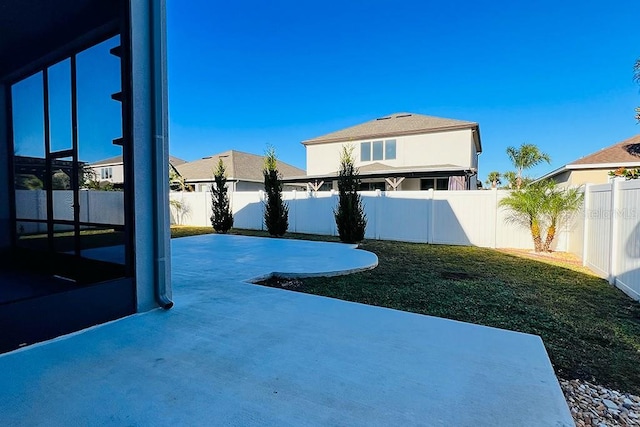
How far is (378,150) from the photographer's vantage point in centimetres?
1848

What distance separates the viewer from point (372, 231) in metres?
11.5

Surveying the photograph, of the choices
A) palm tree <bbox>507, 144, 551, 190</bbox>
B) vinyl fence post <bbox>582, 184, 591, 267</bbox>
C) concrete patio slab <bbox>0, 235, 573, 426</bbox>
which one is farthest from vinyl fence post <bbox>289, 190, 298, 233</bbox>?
palm tree <bbox>507, 144, 551, 190</bbox>

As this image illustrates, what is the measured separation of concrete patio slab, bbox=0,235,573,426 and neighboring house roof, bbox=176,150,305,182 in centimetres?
1922

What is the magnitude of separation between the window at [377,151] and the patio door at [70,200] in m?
15.9

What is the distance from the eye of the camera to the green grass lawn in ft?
9.12

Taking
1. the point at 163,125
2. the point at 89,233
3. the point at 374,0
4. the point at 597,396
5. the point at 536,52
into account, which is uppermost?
the point at 374,0

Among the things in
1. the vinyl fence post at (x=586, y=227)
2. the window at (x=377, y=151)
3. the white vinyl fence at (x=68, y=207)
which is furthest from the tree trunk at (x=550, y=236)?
the window at (x=377, y=151)

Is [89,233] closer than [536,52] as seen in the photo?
Yes

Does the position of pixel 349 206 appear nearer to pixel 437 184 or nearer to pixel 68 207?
pixel 68 207

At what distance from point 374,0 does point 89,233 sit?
11.7m

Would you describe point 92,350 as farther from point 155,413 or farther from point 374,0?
point 374,0

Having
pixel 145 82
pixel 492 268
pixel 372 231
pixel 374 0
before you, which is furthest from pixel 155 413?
pixel 374 0

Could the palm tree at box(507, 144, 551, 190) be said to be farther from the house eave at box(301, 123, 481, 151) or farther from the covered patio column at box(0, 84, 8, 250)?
the covered patio column at box(0, 84, 8, 250)

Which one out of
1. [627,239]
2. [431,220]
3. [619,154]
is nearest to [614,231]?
[627,239]
